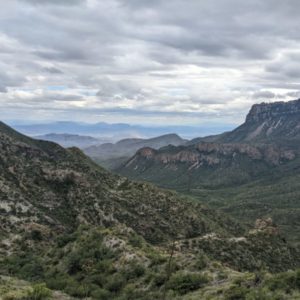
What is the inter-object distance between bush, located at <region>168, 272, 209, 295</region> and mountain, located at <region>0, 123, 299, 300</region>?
0.32 feet

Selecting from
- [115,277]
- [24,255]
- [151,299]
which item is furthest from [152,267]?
[24,255]

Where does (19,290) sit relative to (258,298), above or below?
below

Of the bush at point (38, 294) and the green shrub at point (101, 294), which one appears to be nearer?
the bush at point (38, 294)

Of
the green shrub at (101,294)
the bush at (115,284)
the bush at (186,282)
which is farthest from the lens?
the bush at (115,284)

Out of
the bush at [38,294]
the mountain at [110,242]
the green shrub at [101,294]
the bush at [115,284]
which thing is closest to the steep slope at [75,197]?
the mountain at [110,242]

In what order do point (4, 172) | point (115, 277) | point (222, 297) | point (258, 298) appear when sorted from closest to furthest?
1. point (258, 298)
2. point (222, 297)
3. point (115, 277)
4. point (4, 172)

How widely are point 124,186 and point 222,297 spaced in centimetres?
8458

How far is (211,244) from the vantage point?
81.1 m

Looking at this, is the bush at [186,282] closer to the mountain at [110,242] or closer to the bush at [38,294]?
the mountain at [110,242]

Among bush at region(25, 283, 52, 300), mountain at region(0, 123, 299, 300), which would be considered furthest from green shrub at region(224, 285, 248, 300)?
bush at region(25, 283, 52, 300)

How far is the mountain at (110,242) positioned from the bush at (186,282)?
0.10 metres

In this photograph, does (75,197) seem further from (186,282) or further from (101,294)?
(186,282)

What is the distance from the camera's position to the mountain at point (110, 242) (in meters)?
47.6

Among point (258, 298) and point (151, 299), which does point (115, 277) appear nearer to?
point (151, 299)
